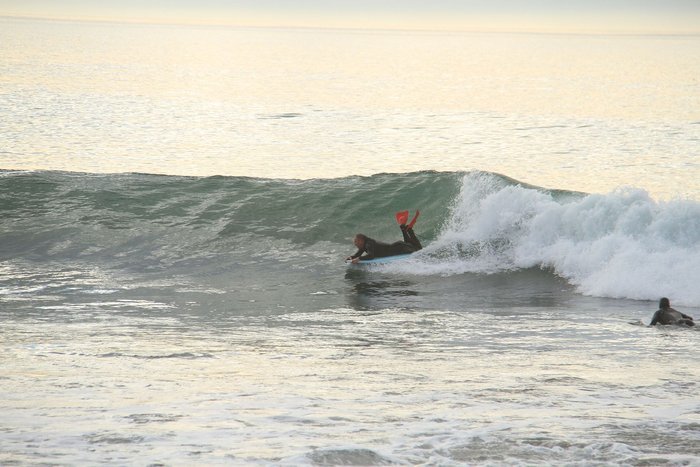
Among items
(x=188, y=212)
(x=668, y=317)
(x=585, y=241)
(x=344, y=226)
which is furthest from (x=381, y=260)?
(x=188, y=212)

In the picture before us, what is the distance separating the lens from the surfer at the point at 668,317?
14.8m

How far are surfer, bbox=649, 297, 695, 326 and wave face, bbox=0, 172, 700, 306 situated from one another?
7.80 ft

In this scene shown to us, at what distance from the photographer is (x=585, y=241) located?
2091 cm

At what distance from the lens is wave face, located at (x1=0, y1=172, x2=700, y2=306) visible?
65.1 ft

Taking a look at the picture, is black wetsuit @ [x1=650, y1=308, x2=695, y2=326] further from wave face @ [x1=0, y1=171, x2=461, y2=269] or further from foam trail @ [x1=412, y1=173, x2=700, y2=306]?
wave face @ [x1=0, y1=171, x2=461, y2=269]

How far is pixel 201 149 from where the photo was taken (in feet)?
129

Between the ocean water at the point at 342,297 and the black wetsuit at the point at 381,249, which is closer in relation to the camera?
the ocean water at the point at 342,297

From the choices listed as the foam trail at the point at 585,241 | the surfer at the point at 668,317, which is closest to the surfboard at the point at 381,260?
the foam trail at the point at 585,241

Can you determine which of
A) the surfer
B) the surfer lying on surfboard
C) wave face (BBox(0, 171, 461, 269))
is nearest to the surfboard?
the surfer lying on surfboard

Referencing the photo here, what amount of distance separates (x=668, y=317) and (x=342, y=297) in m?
6.01

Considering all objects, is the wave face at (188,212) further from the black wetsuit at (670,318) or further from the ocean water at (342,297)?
the black wetsuit at (670,318)

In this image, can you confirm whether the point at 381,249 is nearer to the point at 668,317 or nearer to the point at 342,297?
the point at 342,297

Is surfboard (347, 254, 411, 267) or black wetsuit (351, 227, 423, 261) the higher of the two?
black wetsuit (351, 227, 423, 261)

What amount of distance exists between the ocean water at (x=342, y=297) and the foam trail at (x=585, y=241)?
0.05m
